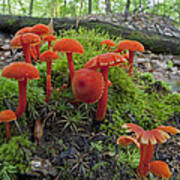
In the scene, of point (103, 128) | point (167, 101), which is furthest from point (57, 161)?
point (167, 101)

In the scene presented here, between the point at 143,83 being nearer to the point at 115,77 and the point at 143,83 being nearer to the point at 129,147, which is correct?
the point at 115,77

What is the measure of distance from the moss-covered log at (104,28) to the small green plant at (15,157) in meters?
3.97

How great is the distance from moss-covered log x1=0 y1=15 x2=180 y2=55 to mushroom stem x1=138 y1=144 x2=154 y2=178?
4076 mm

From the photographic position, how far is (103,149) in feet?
6.31

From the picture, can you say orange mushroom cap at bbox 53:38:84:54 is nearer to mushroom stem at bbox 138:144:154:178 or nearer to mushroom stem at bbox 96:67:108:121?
mushroom stem at bbox 96:67:108:121

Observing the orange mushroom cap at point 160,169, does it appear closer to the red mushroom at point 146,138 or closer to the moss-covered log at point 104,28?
the red mushroom at point 146,138

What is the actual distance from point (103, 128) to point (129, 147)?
406 mm

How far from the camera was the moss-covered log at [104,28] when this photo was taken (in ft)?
16.5

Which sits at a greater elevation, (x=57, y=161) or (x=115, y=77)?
(x=115, y=77)

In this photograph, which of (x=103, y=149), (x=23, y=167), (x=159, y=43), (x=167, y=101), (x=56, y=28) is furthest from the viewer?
(x=159, y=43)

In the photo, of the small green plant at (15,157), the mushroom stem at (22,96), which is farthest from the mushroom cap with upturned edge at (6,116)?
the small green plant at (15,157)

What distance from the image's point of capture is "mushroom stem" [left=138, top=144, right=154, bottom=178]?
160cm

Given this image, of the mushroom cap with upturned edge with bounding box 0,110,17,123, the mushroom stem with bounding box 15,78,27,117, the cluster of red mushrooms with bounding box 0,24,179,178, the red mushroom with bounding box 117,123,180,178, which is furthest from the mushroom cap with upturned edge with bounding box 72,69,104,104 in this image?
the mushroom cap with upturned edge with bounding box 0,110,17,123

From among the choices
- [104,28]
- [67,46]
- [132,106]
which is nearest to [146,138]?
[132,106]
